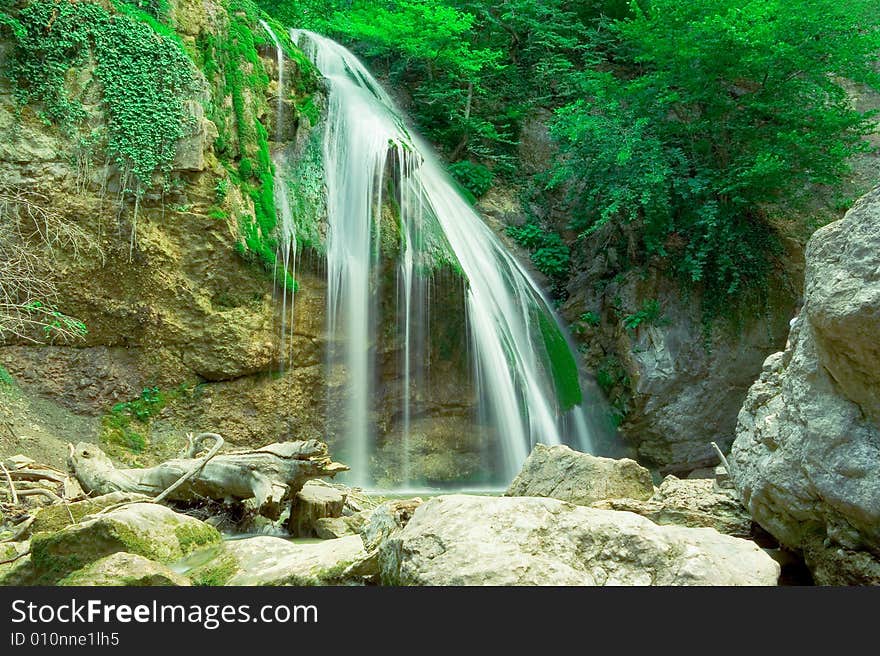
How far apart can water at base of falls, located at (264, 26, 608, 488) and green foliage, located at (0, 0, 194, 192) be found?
2223 mm

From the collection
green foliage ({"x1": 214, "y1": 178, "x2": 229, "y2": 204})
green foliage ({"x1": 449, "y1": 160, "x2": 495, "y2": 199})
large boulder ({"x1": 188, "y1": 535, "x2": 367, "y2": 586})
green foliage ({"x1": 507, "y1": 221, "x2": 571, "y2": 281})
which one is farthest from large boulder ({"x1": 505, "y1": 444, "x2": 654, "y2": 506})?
green foliage ({"x1": 449, "y1": 160, "x2": 495, "y2": 199})

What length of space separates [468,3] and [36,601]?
725 inches

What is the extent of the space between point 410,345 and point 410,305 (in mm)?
678

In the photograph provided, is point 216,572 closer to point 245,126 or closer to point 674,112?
point 245,126

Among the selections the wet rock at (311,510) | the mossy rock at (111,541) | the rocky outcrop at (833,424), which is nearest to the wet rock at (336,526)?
the wet rock at (311,510)

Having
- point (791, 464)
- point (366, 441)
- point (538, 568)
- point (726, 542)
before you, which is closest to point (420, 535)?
point (538, 568)

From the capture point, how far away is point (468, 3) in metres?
18.3

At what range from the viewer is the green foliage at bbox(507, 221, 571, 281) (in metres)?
15.6

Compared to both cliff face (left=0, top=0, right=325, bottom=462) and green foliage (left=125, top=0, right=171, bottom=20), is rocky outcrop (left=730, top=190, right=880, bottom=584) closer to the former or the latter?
cliff face (left=0, top=0, right=325, bottom=462)

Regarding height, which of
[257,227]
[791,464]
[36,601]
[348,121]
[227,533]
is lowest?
[227,533]

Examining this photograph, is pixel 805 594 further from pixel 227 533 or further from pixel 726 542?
pixel 227 533

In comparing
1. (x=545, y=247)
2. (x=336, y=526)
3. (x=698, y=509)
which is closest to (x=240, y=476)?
(x=336, y=526)

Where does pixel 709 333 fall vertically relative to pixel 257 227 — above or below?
below

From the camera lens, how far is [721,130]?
14.0 m
